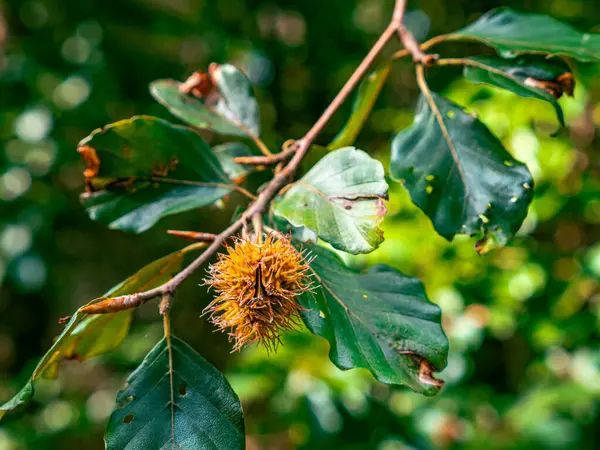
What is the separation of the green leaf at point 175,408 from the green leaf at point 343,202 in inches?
9.1

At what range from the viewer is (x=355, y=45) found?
288cm

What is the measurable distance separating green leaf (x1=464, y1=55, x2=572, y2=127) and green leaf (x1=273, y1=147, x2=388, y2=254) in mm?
298

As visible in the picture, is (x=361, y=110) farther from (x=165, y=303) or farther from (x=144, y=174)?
(x=165, y=303)

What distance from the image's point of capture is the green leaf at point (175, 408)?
2.16 feet

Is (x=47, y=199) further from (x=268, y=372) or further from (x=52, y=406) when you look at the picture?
(x=268, y=372)

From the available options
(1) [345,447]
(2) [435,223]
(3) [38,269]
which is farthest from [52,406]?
(2) [435,223]

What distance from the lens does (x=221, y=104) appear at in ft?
3.59

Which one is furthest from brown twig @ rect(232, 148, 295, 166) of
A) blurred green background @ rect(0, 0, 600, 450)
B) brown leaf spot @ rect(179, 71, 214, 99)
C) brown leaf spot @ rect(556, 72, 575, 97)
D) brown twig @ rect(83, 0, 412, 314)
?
blurred green background @ rect(0, 0, 600, 450)

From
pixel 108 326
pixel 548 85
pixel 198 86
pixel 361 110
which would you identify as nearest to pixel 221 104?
pixel 198 86

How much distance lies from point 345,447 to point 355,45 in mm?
2005

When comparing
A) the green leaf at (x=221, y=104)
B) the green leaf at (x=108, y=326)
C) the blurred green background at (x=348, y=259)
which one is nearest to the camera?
the green leaf at (x=108, y=326)

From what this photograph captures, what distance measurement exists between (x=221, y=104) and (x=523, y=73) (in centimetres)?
56

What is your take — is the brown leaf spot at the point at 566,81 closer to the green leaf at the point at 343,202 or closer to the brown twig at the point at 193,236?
the green leaf at the point at 343,202

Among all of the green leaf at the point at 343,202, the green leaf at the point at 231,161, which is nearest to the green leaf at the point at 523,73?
the green leaf at the point at 343,202
